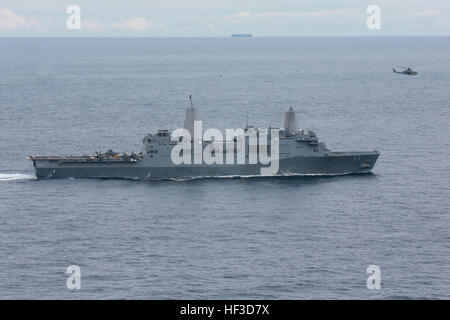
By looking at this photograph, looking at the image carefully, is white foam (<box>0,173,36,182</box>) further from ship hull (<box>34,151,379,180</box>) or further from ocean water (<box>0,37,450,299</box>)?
ship hull (<box>34,151,379,180</box>)

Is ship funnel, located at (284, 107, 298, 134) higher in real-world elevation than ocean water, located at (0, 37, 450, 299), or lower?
higher

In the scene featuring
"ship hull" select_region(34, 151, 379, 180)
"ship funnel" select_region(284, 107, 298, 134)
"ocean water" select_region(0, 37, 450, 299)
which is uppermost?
"ship funnel" select_region(284, 107, 298, 134)

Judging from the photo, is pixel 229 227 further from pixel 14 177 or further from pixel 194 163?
pixel 14 177

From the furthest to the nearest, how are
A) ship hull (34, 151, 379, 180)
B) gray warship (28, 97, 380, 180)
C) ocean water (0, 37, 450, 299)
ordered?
ship hull (34, 151, 379, 180) → gray warship (28, 97, 380, 180) → ocean water (0, 37, 450, 299)

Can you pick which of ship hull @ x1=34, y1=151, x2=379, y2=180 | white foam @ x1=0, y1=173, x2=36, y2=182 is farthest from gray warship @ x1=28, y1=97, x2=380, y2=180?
white foam @ x1=0, y1=173, x2=36, y2=182

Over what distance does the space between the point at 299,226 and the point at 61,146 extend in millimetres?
47764

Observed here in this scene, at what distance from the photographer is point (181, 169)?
303 feet

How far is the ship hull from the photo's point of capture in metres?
92.1

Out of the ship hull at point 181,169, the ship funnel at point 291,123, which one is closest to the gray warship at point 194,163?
the ship hull at point 181,169

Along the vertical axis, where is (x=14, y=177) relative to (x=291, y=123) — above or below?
below

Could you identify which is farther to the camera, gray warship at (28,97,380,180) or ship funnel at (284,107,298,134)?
ship funnel at (284,107,298,134)

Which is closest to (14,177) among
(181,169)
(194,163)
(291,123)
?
(181,169)

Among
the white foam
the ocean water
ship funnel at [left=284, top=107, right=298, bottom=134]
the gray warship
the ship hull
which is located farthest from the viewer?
ship funnel at [left=284, top=107, right=298, bottom=134]
